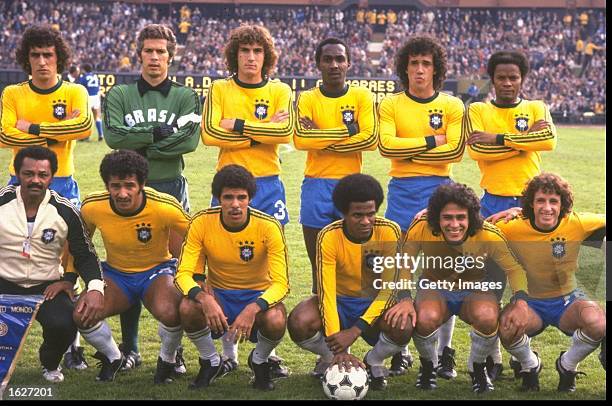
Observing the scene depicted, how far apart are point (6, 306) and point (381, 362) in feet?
7.49

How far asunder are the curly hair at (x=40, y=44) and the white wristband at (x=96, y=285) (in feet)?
6.18

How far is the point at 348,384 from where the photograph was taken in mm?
4723

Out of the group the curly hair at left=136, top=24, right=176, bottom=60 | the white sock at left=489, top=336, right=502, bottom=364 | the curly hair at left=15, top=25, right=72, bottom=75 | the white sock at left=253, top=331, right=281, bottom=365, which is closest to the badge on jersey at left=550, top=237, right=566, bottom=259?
the white sock at left=489, top=336, right=502, bottom=364

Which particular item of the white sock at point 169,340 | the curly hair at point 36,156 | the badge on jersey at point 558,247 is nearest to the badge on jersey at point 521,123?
the badge on jersey at point 558,247

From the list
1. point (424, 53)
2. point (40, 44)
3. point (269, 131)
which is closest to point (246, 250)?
point (269, 131)

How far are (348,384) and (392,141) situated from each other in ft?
5.91

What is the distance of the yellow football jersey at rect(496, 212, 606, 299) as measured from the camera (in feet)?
17.2

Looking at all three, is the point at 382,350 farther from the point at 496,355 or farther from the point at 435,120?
the point at 435,120

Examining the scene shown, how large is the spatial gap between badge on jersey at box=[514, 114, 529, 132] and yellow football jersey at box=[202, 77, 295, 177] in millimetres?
1580

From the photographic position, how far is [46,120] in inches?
241

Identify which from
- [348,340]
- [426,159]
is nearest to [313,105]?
[426,159]

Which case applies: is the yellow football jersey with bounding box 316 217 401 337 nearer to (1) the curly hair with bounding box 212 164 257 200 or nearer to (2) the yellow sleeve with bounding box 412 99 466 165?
(1) the curly hair with bounding box 212 164 257 200

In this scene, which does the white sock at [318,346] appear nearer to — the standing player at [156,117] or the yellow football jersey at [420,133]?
the yellow football jersey at [420,133]

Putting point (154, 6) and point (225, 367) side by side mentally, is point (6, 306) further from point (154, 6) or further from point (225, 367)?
point (154, 6)
